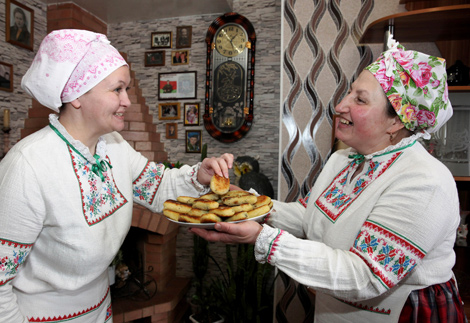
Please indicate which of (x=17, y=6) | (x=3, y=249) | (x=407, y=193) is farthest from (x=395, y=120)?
(x=17, y=6)

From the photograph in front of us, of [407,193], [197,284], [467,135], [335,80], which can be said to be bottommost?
[197,284]

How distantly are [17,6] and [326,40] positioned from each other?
8.64 ft

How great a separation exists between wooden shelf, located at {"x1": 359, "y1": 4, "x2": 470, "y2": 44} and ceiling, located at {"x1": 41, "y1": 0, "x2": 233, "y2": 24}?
148 cm

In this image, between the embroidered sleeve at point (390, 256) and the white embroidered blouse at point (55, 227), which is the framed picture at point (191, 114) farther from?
the embroidered sleeve at point (390, 256)

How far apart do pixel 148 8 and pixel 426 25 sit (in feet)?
8.09

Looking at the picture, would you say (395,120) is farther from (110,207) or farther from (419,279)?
(110,207)

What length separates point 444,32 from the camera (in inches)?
83.8

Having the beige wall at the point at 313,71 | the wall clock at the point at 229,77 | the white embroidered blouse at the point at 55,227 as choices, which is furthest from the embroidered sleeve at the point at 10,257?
the wall clock at the point at 229,77

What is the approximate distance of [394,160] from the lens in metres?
1.17

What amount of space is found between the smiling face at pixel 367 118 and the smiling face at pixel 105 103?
2.81 ft

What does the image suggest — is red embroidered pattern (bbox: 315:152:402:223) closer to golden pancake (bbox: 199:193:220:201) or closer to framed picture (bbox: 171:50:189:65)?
golden pancake (bbox: 199:193:220:201)

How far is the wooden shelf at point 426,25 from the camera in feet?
6.05

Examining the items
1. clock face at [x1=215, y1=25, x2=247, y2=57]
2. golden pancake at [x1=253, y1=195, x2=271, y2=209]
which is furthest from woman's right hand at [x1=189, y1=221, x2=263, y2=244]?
clock face at [x1=215, y1=25, x2=247, y2=57]

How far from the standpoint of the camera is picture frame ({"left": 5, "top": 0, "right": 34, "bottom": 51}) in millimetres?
2656
